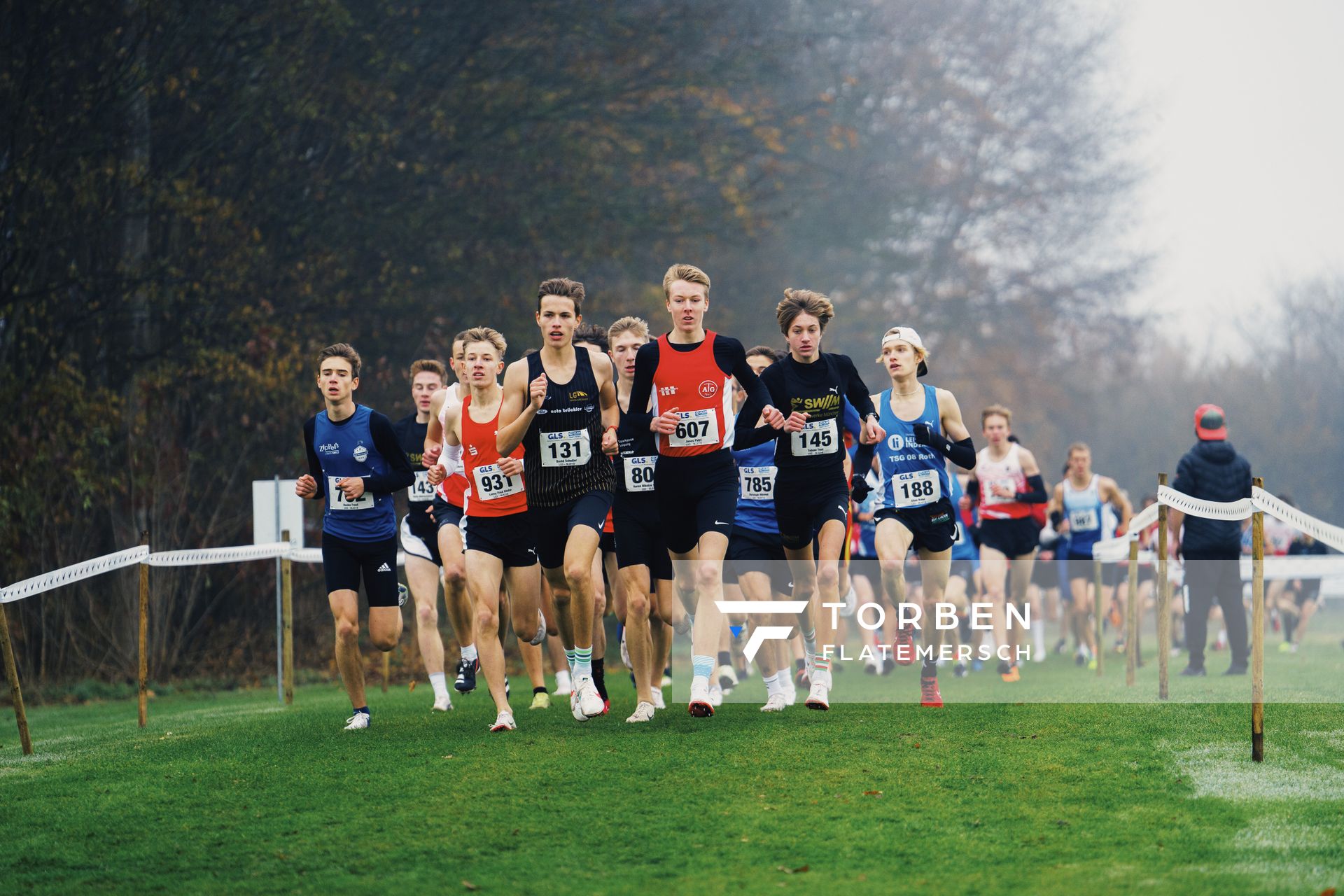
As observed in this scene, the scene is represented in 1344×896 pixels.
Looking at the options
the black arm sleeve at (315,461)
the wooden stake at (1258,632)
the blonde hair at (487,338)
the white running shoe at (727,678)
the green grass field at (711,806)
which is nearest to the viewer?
the green grass field at (711,806)

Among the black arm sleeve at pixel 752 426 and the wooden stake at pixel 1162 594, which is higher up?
the black arm sleeve at pixel 752 426

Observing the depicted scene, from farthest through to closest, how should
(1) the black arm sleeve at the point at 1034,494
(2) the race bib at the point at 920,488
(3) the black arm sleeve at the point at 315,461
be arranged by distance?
(1) the black arm sleeve at the point at 1034,494 → (2) the race bib at the point at 920,488 → (3) the black arm sleeve at the point at 315,461

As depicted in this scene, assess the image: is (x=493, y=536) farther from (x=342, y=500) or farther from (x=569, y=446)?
(x=342, y=500)

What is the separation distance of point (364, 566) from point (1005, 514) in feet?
24.5

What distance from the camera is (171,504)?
699 inches

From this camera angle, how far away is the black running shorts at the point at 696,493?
352 inches

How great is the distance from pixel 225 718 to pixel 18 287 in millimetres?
7654

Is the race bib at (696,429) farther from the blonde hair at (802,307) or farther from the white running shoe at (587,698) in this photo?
the white running shoe at (587,698)

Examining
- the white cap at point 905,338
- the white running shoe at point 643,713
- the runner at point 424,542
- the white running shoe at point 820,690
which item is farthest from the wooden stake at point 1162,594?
the runner at point 424,542

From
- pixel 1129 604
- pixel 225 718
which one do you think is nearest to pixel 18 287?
pixel 225 718

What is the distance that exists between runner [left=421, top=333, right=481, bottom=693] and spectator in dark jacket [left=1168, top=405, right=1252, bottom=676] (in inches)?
263

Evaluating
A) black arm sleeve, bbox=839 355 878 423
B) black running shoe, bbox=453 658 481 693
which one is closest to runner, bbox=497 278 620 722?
black arm sleeve, bbox=839 355 878 423

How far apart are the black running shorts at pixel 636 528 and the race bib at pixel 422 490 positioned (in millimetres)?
2849

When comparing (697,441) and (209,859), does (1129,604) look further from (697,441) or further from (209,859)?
(209,859)
